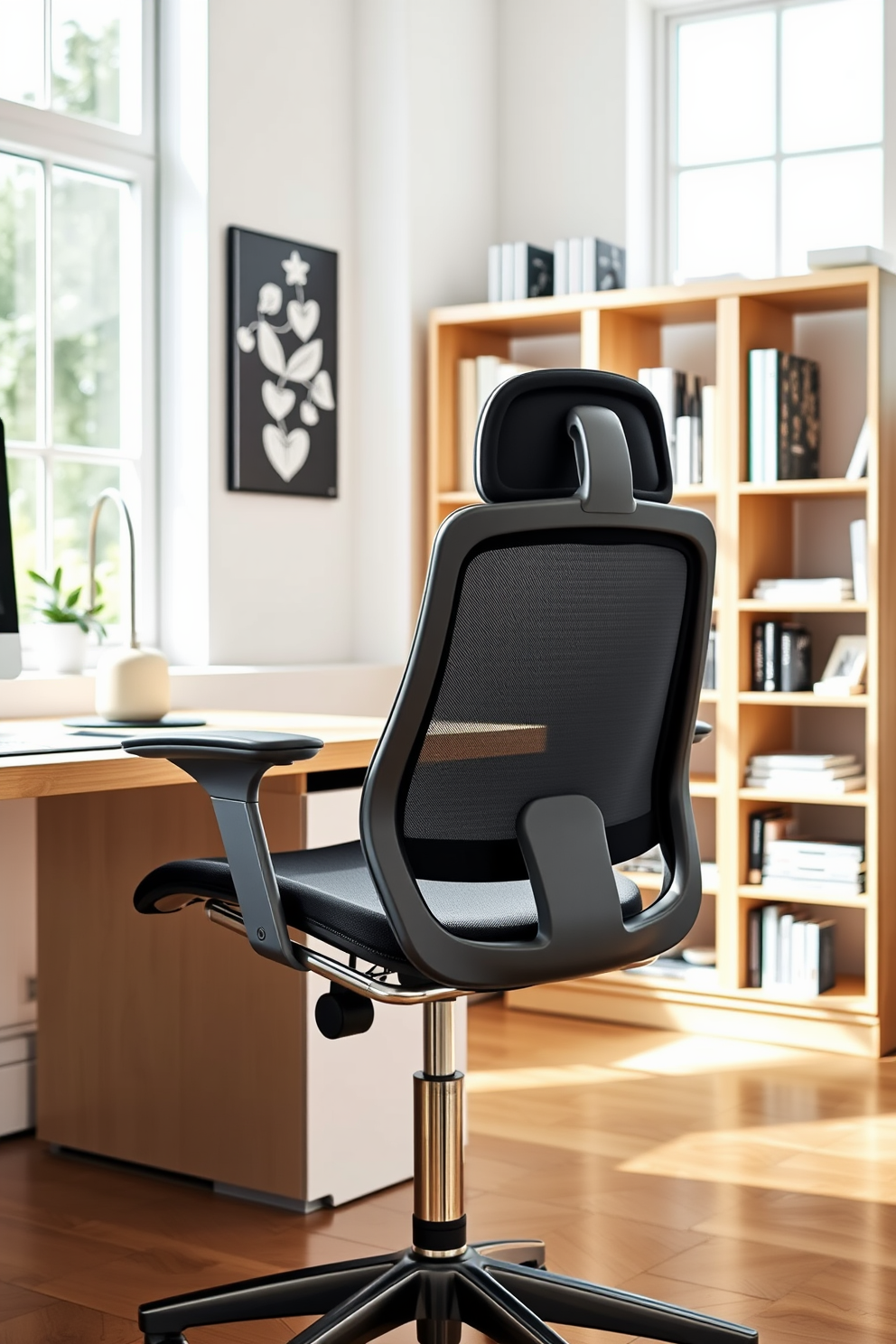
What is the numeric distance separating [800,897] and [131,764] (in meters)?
2.10

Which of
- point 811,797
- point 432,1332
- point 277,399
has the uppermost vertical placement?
point 277,399

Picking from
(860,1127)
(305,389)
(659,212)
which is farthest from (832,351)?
(860,1127)

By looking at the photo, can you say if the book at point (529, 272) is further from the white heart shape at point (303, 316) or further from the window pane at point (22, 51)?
the window pane at point (22, 51)

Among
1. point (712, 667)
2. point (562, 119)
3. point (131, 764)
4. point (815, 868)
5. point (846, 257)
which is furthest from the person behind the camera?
point (562, 119)

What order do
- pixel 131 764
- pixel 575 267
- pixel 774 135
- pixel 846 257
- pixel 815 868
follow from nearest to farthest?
pixel 131 764
pixel 846 257
pixel 815 868
pixel 575 267
pixel 774 135

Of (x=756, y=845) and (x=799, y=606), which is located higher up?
(x=799, y=606)

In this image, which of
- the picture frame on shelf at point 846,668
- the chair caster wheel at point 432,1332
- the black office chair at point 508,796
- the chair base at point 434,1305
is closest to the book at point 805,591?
the picture frame on shelf at point 846,668

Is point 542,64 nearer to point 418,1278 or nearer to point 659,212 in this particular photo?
point 659,212

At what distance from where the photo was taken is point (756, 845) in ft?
13.0

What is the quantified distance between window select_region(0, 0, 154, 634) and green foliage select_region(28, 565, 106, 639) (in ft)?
0.31

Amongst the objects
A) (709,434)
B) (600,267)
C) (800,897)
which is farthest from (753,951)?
(600,267)

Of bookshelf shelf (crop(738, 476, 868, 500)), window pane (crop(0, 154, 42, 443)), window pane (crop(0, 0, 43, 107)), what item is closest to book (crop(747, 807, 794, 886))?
bookshelf shelf (crop(738, 476, 868, 500))

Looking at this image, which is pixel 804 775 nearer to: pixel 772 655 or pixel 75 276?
pixel 772 655

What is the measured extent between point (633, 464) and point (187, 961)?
138cm
